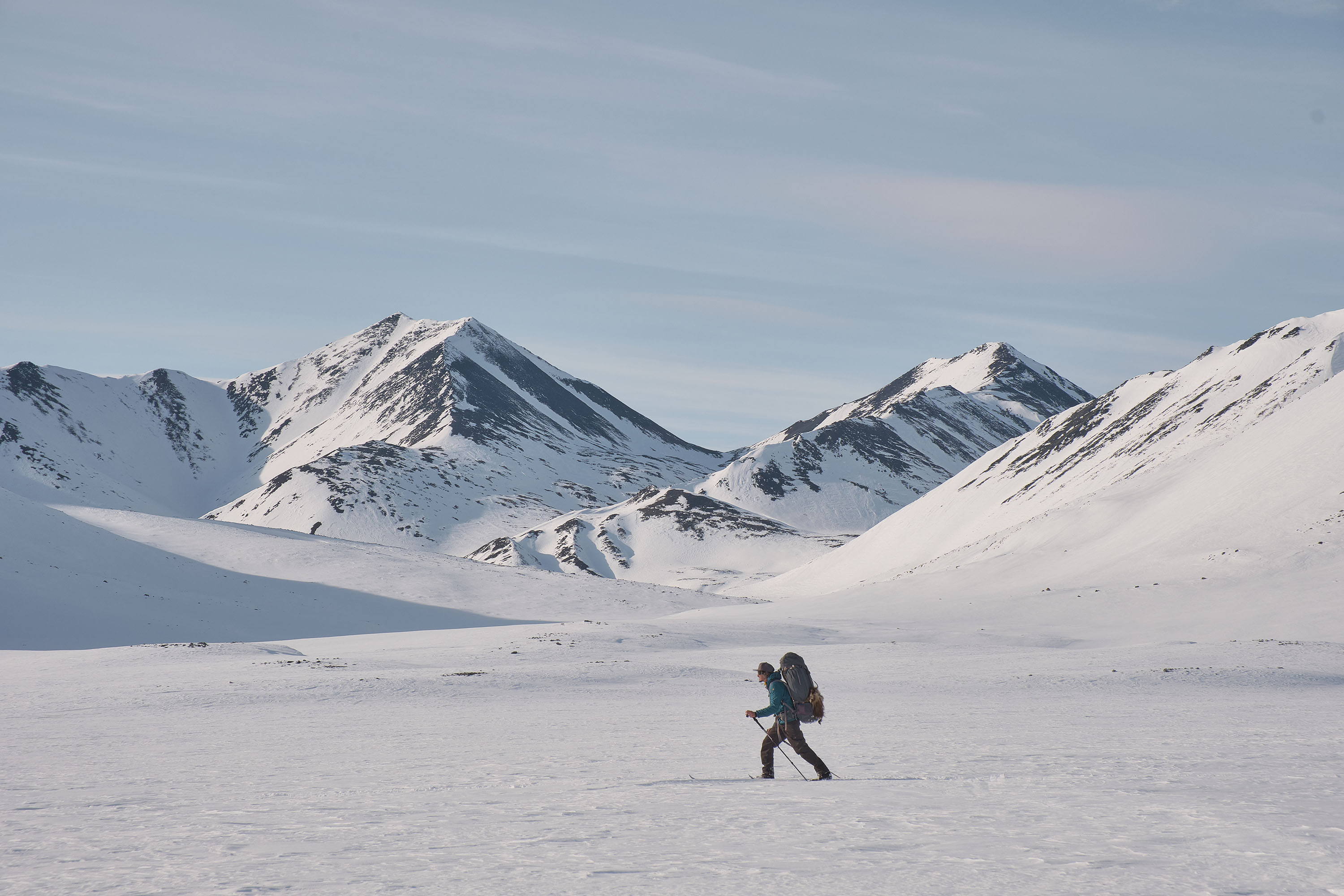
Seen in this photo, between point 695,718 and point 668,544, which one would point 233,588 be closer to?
point 695,718

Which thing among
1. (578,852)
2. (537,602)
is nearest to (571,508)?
(537,602)

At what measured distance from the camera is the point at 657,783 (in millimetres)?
13531

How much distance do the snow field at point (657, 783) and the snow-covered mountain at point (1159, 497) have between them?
982 inches

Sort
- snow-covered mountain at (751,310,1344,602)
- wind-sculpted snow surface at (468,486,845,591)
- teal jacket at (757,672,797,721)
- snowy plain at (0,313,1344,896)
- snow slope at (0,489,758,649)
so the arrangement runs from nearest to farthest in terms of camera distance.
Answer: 1. snowy plain at (0,313,1344,896)
2. teal jacket at (757,672,797,721)
3. snow slope at (0,489,758,649)
4. snow-covered mountain at (751,310,1344,602)
5. wind-sculpted snow surface at (468,486,845,591)

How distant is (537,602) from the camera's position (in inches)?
2490

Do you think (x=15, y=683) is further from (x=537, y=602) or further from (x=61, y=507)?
(x=61, y=507)

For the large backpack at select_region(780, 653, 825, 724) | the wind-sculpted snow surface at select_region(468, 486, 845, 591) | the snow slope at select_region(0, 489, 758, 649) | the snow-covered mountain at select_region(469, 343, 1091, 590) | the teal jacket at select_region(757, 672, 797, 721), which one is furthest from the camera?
the snow-covered mountain at select_region(469, 343, 1091, 590)

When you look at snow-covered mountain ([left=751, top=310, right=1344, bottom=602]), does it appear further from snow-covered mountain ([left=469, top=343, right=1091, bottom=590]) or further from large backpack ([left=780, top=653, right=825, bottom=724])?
large backpack ([left=780, top=653, right=825, bottom=724])

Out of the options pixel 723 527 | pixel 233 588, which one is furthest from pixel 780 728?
pixel 723 527

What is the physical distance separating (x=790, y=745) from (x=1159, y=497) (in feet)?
197

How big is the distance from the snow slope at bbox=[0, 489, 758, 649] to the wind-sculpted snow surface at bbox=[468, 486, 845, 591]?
5915 centimetres

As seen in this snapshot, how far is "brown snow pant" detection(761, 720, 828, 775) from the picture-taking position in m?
13.6

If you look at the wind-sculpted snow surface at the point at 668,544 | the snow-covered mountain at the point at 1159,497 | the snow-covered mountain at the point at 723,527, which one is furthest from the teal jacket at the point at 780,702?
the snow-covered mountain at the point at 723,527

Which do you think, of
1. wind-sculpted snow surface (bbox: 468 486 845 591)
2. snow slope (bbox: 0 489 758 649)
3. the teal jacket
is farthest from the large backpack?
wind-sculpted snow surface (bbox: 468 486 845 591)
